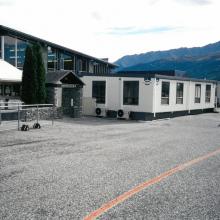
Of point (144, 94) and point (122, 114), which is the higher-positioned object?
point (144, 94)

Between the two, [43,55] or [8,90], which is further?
[43,55]

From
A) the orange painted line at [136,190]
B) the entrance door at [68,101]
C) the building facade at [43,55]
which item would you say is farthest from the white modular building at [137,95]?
the orange painted line at [136,190]

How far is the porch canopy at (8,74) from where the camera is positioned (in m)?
22.5

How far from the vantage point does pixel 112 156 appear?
10.1 metres

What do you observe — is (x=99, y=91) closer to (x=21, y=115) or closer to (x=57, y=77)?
(x=57, y=77)

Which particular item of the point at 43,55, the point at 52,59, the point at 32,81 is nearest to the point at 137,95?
the point at 32,81

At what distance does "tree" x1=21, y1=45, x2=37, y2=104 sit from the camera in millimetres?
21453

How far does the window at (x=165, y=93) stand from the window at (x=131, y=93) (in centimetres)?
221

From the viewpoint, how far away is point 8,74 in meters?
23.4

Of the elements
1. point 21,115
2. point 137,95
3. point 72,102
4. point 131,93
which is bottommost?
point 21,115

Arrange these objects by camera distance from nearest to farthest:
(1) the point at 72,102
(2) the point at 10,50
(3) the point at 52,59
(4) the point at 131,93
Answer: (1) the point at 72,102 → (4) the point at 131,93 → (2) the point at 10,50 → (3) the point at 52,59

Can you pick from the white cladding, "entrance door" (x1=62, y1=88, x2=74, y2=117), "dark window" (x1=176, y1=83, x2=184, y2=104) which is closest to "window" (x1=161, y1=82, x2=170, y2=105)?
the white cladding

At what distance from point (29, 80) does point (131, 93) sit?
7515mm

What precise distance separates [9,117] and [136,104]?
994 cm
